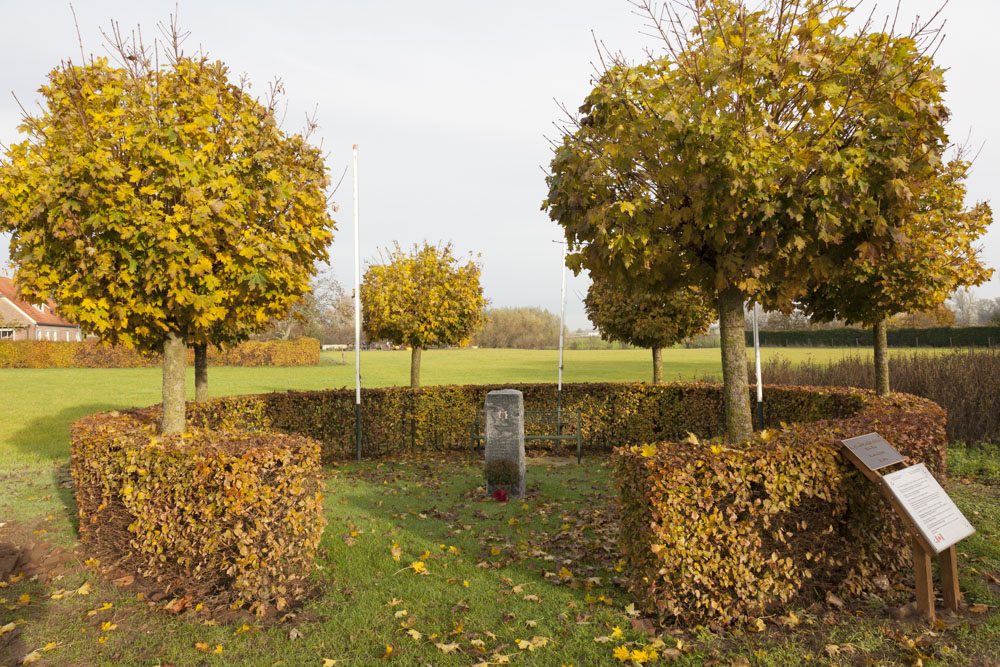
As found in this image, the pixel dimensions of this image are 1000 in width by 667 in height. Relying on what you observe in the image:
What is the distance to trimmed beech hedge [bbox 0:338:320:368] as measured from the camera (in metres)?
37.0

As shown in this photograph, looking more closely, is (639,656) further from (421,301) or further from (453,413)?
(421,301)

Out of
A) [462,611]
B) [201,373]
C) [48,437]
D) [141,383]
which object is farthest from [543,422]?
[141,383]

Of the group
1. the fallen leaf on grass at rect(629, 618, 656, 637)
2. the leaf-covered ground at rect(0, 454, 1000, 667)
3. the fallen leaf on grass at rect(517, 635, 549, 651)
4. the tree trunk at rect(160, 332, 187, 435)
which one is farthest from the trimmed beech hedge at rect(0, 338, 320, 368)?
the fallen leaf on grass at rect(629, 618, 656, 637)

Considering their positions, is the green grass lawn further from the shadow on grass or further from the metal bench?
the metal bench

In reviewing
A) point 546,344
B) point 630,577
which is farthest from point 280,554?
point 546,344

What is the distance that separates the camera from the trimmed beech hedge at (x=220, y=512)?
457cm

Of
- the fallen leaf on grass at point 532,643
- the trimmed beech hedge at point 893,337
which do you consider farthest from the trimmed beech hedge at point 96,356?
the trimmed beech hedge at point 893,337

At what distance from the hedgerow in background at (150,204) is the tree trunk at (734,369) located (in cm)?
474

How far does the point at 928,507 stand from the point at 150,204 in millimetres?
7337

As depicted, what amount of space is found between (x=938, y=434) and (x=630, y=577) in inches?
139

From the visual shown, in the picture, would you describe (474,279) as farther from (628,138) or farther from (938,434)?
(938,434)

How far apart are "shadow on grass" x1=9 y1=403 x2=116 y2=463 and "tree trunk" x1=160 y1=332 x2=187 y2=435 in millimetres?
5706

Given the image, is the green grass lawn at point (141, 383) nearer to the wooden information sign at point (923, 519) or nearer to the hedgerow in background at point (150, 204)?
the hedgerow in background at point (150, 204)

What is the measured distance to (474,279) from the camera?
51.2ft
